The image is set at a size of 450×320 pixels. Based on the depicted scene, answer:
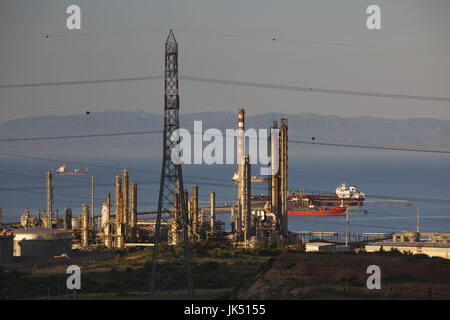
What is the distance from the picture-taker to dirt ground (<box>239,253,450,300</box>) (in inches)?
1403

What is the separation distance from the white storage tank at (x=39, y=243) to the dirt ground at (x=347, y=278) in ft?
64.2

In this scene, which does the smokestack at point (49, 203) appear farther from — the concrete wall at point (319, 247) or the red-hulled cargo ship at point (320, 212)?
Result: the red-hulled cargo ship at point (320, 212)

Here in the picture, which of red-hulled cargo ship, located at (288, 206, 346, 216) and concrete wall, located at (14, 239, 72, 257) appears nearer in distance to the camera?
concrete wall, located at (14, 239, 72, 257)

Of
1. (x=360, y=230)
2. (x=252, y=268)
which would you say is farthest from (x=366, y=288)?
(x=360, y=230)

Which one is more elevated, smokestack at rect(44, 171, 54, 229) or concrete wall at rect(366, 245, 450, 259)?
smokestack at rect(44, 171, 54, 229)

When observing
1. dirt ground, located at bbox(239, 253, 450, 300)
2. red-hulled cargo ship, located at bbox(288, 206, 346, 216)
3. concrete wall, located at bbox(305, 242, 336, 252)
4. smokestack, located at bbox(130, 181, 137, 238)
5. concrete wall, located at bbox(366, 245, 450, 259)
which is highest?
smokestack, located at bbox(130, 181, 137, 238)

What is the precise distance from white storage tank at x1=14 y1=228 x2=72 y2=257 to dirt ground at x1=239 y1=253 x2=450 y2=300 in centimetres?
1956

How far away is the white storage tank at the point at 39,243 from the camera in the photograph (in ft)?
183

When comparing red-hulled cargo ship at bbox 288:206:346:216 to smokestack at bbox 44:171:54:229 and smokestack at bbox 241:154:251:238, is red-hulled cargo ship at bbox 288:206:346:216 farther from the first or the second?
smokestack at bbox 241:154:251:238

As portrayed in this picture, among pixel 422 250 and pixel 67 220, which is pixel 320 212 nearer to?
pixel 67 220

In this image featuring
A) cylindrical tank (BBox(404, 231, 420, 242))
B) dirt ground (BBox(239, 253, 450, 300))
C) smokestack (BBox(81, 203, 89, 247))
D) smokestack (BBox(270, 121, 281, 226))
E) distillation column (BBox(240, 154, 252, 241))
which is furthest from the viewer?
smokestack (BBox(270, 121, 281, 226))

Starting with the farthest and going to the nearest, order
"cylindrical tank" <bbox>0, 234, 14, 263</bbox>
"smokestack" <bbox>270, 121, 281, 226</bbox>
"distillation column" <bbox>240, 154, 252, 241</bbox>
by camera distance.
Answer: "smokestack" <bbox>270, 121, 281, 226</bbox> < "distillation column" <bbox>240, 154, 252, 241</bbox> < "cylindrical tank" <bbox>0, 234, 14, 263</bbox>

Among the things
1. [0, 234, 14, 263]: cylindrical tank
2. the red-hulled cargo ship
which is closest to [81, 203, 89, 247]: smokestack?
[0, 234, 14, 263]: cylindrical tank
